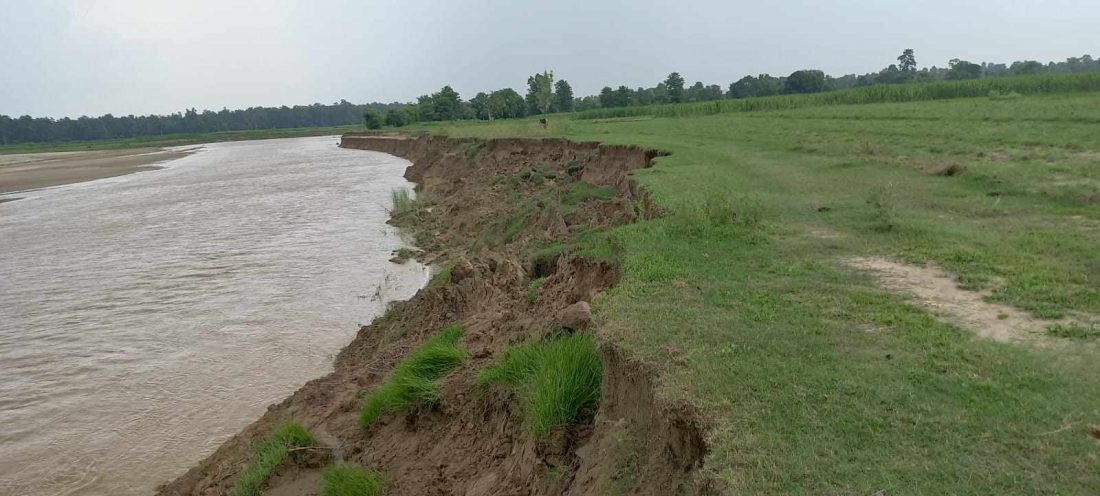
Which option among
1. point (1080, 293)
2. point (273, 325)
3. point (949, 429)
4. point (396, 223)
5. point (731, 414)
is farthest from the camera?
point (396, 223)

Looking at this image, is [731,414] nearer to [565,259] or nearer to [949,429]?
[949,429]

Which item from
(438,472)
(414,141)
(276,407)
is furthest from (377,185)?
(438,472)

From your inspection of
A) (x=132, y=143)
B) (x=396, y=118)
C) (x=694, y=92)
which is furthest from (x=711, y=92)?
(x=132, y=143)

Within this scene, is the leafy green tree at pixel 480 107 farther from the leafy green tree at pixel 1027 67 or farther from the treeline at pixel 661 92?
the leafy green tree at pixel 1027 67

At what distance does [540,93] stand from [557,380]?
6566 cm

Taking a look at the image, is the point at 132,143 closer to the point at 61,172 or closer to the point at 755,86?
the point at 61,172

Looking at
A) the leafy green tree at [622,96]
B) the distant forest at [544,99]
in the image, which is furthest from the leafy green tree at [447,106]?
the leafy green tree at [622,96]

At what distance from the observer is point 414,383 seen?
21.2 ft

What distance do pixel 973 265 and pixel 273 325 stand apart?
9324 millimetres

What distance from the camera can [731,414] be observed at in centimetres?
347

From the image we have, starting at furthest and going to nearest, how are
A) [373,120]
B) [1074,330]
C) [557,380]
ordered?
[373,120] → [557,380] → [1074,330]

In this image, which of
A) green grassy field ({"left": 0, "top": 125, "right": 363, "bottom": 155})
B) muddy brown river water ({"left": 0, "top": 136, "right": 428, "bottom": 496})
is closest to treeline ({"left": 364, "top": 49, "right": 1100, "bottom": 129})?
green grassy field ({"left": 0, "top": 125, "right": 363, "bottom": 155})

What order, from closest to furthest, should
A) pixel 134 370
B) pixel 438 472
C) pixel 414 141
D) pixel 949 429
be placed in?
pixel 949 429 → pixel 438 472 → pixel 134 370 → pixel 414 141

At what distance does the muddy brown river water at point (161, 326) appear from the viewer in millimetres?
7227
